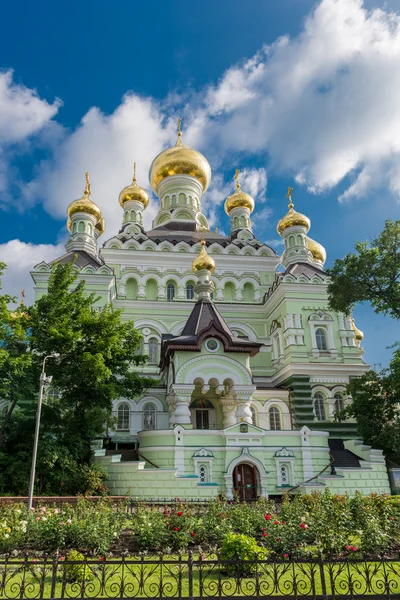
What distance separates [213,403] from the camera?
22391 millimetres

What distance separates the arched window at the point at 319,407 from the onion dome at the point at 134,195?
791 inches

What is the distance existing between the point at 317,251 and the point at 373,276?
702 inches

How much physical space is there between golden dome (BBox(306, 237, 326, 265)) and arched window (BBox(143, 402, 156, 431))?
65.0ft

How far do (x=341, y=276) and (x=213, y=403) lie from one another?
333 inches

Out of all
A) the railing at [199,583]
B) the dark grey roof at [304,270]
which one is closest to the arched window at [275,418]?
the dark grey roof at [304,270]

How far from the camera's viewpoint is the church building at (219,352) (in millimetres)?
17484

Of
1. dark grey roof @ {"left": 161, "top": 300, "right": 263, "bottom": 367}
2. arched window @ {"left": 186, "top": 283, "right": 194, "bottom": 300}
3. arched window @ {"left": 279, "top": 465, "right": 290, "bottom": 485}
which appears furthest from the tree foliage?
arched window @ {"left": 186, "top": 283, "right": 194, "bottom": 300}

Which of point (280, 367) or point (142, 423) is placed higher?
point (280, 367)

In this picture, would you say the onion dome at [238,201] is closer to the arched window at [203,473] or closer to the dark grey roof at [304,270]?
the dark grey roof at [304,270]

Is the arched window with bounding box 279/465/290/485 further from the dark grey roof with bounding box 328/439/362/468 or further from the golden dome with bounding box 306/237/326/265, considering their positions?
the golden dome with bounding box 306/237/326/265

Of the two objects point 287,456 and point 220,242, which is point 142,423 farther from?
point 220,242

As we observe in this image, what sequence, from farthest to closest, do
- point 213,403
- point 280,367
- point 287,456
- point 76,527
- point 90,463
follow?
point 280,367 → point 213,403 → point 287,456 → point 90,463 → point 76,527

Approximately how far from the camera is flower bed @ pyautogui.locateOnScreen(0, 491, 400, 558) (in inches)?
319

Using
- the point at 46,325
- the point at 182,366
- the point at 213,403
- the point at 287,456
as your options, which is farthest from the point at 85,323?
the point at 287,456
